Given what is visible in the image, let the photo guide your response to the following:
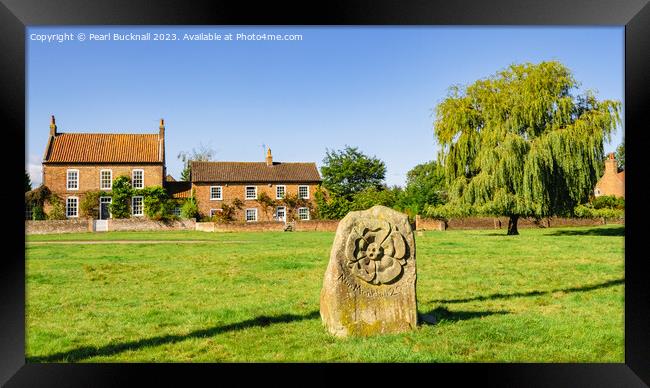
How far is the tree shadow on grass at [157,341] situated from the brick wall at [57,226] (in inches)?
1037

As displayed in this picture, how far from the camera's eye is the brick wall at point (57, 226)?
29328 millimetres

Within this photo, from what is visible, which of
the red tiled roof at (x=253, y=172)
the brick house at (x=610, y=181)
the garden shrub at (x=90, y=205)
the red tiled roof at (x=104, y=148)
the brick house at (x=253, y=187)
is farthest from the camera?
the brick house at (x=610, y=181)

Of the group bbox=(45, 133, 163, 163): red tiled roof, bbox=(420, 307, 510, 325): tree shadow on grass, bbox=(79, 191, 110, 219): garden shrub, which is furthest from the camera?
bbox=(45, 133, 163, 163): red tiled roof

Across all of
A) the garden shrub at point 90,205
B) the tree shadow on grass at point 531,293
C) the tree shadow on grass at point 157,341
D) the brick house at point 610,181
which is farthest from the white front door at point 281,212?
the tree shadow on grass at point 157,341

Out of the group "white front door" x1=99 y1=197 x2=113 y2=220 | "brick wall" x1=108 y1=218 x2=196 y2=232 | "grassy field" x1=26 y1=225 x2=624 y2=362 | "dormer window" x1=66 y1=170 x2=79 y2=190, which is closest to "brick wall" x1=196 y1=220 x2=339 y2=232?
"brick wall" x1=108 y1=218 x2=196 y2=232

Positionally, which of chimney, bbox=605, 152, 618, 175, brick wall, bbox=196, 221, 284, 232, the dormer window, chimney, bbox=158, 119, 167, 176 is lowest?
brick wall, bbox=196, 221, 284, 232

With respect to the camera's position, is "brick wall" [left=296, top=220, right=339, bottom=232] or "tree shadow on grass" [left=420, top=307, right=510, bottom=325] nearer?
"tree shadow on grass" [left=420, top=307, right=510, bottom=325]

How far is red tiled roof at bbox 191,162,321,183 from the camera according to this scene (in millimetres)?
42031

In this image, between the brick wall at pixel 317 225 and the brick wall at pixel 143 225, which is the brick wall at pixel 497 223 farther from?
the brick wall at pixel 143 225

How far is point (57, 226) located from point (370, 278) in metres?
28.5

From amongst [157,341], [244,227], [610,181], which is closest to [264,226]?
[244,227]

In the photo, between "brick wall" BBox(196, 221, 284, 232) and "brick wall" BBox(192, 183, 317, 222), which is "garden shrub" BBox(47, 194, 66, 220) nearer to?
"brick wall" BBox(192, 183, 317, 222)

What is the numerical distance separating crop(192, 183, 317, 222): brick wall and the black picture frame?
35.5 metres

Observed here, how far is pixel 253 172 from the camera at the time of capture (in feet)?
142
